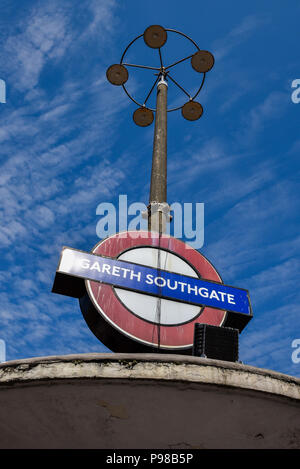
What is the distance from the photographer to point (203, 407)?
13.3ft

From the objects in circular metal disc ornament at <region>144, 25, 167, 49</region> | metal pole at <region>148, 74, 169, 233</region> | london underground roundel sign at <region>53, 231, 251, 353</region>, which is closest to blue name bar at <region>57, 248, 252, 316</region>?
london underground roundel sign at <region>53, 231, 251, 353</region>

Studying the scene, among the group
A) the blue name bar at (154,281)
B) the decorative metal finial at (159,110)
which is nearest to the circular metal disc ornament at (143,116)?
the decorative metal finial at (159,110)

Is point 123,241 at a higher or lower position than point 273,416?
higher

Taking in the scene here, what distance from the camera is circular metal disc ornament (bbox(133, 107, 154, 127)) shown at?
1136 centimetres

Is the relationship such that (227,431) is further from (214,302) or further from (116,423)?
(214,302)

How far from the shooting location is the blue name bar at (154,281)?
6.33 meters

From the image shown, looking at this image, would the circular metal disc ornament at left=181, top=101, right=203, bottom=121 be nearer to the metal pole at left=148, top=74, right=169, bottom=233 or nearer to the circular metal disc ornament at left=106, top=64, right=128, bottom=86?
the metal pole at left=148, top=74, right=169, bottom=233

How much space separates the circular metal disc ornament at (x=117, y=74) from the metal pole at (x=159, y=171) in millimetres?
834

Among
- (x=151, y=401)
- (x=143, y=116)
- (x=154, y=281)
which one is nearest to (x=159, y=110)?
(x=143, y=116)

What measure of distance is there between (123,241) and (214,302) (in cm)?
158

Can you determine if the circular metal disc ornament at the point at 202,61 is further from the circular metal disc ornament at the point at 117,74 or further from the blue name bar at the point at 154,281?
the blue name bar at the point at 154,281

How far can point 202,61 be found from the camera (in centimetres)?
1059

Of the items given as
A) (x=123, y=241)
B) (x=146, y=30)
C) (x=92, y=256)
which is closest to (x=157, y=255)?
(x=123, y=241)

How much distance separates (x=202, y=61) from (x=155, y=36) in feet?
3.85
